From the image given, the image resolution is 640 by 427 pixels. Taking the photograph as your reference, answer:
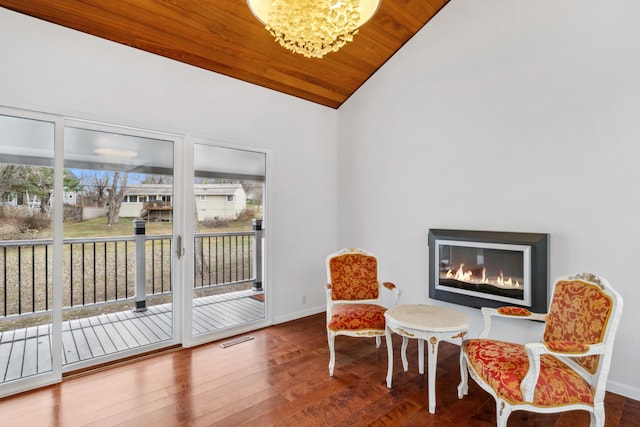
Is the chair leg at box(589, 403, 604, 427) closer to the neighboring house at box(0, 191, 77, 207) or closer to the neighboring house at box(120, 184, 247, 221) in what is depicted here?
the neighboring house at box(120, 184, 247, 221)

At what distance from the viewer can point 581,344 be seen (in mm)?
1718

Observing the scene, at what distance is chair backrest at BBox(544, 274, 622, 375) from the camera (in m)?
1.74

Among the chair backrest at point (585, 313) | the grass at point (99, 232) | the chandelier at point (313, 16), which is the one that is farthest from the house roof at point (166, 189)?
the chair backrest at point (585, 313)

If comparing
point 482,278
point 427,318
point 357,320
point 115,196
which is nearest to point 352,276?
point 357,320

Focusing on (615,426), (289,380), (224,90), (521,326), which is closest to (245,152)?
(224,90)

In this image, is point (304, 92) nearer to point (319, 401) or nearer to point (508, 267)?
point (508, 267)

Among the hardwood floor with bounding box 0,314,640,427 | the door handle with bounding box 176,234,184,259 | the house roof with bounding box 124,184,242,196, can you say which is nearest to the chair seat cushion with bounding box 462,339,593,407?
the hardwood floor with bounding box 0,314,640,427

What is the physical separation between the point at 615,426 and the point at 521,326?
0.90m

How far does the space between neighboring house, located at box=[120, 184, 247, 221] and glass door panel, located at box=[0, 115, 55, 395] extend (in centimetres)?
65

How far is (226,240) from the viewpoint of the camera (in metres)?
3.98

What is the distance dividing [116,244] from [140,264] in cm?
32

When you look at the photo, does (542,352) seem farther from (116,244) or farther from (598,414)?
(116,244)

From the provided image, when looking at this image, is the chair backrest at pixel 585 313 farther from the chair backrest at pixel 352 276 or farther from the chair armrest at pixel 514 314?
the chair backrest at pixel 352 276

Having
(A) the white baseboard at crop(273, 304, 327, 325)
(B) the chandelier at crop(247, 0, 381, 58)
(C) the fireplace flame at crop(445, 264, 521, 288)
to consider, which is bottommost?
(A) the white baseboard at crop(273, 304, 327, 325)
